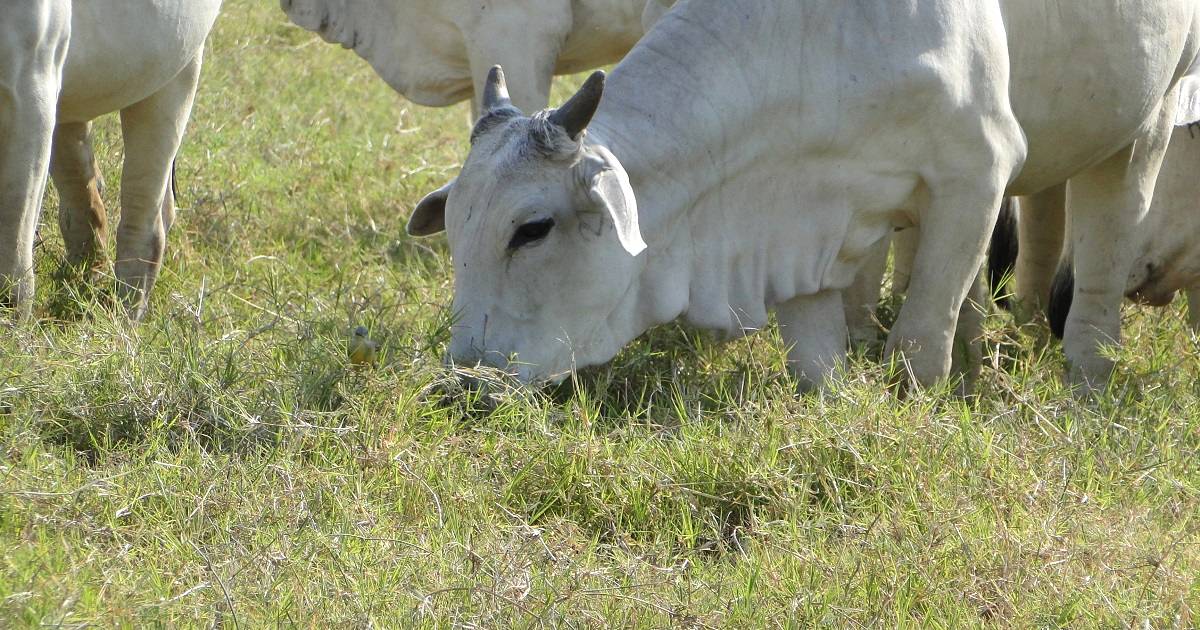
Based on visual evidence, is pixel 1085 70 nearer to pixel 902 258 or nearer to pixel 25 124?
pixel 902 258

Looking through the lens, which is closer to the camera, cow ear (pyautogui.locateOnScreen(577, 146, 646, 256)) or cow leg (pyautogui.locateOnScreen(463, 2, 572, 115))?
cow ear (pyautogui.locateOnScreen(577, 146, 646, 256))

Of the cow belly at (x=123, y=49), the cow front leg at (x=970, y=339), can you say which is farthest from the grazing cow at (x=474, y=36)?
the cow front leg at (x=970, y=339)

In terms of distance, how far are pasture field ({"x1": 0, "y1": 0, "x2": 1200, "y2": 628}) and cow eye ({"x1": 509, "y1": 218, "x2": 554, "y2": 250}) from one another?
1.17 feet

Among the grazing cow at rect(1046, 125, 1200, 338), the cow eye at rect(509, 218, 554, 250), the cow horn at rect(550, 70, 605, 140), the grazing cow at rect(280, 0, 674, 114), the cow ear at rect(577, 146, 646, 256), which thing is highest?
the cow horn at rect(550, 70, 605, 140)

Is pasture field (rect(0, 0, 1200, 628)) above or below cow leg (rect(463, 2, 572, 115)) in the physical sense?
below

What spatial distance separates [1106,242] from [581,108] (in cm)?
194

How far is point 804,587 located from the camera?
3268 millimetres

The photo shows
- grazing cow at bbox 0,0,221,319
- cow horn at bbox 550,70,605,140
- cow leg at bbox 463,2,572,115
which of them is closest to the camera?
cow horn at bbox 550,70,605,140

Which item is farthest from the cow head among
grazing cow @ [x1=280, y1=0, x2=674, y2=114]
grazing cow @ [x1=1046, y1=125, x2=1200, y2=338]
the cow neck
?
grazing cow @ [x1=1046, y1=125, x2=1200, y2=338]

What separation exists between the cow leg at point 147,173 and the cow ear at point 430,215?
4.74 ft

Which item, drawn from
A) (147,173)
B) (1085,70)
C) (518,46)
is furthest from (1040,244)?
(147,173)

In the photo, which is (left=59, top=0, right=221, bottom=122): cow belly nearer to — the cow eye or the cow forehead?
the cow forehead

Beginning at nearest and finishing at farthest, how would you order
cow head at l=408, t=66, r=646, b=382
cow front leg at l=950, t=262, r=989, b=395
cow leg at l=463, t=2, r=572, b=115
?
1. cow head at l=408, t=66, r=646, b=382
2. cow front leg at l=950, t=262, r=989, b=395
3. cow leg at l=463, t=2, r=572, b=115

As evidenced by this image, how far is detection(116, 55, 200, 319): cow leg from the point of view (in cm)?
543
